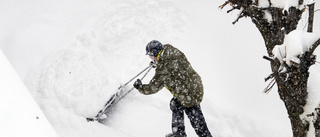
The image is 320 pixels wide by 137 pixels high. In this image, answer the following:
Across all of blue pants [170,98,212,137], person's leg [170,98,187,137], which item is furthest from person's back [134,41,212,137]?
person's leg [170,98,187,137]

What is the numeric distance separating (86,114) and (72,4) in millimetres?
3583

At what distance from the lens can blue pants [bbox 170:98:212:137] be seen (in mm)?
4336

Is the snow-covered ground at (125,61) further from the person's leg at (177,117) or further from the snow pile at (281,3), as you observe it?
the snow pile at (281,3)

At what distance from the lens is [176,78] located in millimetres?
4016

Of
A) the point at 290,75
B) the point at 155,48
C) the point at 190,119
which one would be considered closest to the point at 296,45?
the point at 290,75

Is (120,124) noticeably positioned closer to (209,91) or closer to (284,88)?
(209,91)

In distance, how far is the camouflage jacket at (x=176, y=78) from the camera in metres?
3.96

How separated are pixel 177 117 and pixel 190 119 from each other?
11.1 inches

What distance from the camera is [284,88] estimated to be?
294 cm

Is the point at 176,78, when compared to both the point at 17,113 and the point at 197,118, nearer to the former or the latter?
the point at 197,118

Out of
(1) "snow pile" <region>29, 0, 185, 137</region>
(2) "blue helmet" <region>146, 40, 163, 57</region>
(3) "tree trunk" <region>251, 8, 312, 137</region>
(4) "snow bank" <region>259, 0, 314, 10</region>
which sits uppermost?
(1) "snow pile" <region>29, 0, 185, 137</region>

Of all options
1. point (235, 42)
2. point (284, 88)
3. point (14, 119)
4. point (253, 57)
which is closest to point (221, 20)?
point (235, 42)

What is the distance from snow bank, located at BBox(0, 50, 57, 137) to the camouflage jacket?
208 centimetres

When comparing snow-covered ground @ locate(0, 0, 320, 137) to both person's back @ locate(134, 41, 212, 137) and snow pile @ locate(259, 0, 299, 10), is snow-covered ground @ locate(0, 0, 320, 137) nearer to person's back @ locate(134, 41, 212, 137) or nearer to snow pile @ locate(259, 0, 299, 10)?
person's back @ locate(134, 41, 212, 137)
